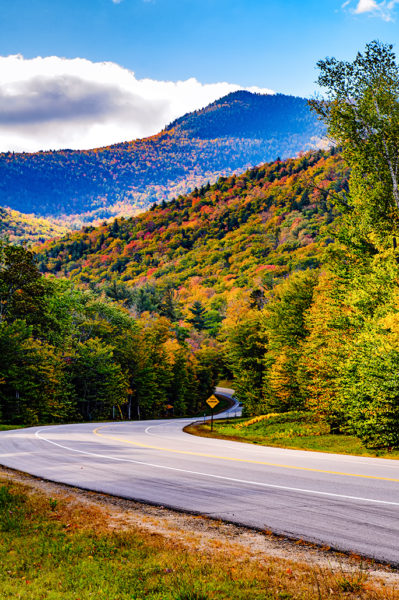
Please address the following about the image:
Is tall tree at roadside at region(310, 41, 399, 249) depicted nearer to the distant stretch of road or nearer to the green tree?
the distant stretch of road

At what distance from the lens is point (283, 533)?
7051 mm

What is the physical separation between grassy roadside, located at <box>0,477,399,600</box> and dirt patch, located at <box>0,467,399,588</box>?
9 centimetres

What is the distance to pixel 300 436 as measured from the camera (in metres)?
27.1

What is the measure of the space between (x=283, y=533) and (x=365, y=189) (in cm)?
2010

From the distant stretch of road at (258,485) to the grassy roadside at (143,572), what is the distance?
1.20 meters

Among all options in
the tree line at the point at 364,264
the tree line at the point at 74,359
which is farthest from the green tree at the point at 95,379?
the tree line at the point at 364,264

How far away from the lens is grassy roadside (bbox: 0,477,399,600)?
482cm

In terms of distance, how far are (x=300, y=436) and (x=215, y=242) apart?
143 m

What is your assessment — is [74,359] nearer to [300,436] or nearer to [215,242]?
[300,436]

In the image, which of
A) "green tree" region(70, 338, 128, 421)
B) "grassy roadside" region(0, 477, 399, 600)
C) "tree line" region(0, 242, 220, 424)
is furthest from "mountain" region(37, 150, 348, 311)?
"grassy roadside" region(0, 477, 399, 600)

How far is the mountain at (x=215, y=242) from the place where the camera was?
5276 inches

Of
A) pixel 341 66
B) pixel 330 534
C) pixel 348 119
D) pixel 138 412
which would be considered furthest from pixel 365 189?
pixel 138 412

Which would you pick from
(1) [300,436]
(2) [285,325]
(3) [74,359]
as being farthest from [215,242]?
(1) [300,436]

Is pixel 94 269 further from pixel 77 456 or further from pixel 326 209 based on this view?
pixel 77 456
